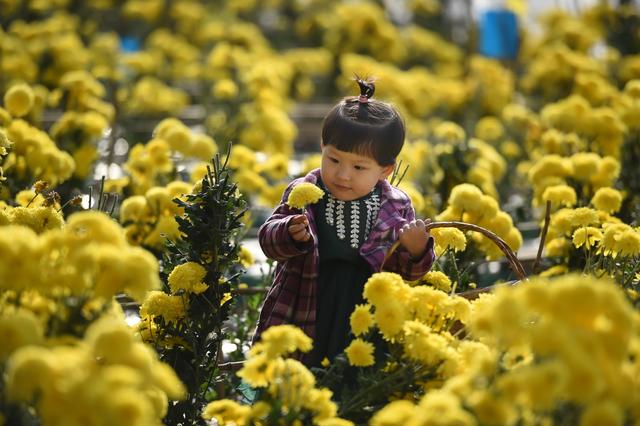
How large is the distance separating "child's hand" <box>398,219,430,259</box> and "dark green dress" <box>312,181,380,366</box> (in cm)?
18

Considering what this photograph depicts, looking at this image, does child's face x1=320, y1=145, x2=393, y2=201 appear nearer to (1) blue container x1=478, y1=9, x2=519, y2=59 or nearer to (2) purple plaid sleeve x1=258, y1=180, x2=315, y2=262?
(2) purple plaid sleeve x1=258, y1=180, x2=315, y2=262

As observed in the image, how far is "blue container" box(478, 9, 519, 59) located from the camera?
8016 millimetres

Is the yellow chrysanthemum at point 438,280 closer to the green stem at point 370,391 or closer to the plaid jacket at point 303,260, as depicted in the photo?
the plaid jacket at point 303,260

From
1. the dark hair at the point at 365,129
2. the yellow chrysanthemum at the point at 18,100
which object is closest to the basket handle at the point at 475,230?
the dark hair at the point at 365,129

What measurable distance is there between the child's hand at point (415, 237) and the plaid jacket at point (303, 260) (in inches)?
1.0

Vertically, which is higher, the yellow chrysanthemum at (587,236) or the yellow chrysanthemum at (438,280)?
the yellow chrysanthemum at (438,280)

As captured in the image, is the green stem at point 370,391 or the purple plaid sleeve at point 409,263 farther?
the purple plaid sleeve at point 409,263

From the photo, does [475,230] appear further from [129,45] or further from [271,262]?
[129,45]

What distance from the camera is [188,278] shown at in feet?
8.48

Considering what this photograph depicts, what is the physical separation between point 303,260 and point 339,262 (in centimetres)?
11

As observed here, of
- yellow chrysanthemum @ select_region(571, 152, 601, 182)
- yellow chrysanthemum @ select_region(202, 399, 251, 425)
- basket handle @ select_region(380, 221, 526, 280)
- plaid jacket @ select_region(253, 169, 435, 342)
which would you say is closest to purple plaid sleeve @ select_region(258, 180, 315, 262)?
plaid jacket @ select_region(253, 169, 435, 342)

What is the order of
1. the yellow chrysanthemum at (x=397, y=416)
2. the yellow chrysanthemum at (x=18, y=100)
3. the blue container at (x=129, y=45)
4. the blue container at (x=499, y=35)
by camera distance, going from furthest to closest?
1. the blue container at (x=129, y=45)
2. the blue container at (x=499, y=35)
3. the yellow chrysanthemum at (x=18, y=100)
4. the yellow chrysanthemum at (x=397, y=416)

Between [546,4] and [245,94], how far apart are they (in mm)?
7976

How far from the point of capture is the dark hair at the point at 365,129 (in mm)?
2762
